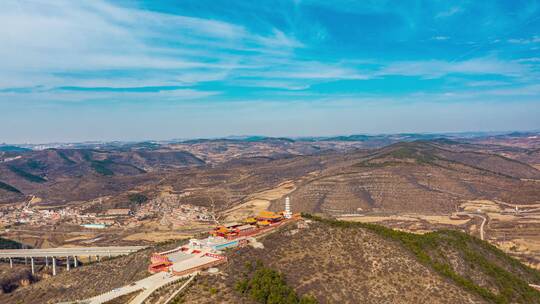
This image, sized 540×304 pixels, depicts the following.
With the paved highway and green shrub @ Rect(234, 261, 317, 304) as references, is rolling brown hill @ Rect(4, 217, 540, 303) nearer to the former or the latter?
green shrub @ Rect(234, 261, 317, 304)

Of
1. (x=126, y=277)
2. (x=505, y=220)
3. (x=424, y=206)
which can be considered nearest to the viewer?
(x=126, y=277)

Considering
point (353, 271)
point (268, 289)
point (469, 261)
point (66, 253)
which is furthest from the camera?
point (66, 253)

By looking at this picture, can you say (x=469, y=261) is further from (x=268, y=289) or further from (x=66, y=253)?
(x=66, y=253)

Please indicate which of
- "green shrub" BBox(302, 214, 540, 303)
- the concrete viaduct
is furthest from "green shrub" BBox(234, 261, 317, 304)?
the concrete viaduct

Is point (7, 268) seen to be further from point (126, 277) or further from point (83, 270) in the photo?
point (126, 277)

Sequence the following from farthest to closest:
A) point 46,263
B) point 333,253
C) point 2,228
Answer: point 2,228
point 46,263
point 333,253

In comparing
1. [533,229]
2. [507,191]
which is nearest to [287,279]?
[533,229]

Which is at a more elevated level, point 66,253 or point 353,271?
point 353,271

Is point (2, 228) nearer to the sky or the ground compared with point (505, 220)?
nearer to the ground

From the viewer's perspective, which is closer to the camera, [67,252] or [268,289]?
[268,289]

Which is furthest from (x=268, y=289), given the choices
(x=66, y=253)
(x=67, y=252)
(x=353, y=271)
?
(x=67, y=252)

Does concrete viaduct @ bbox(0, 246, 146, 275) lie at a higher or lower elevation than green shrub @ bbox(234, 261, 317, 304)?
lower
